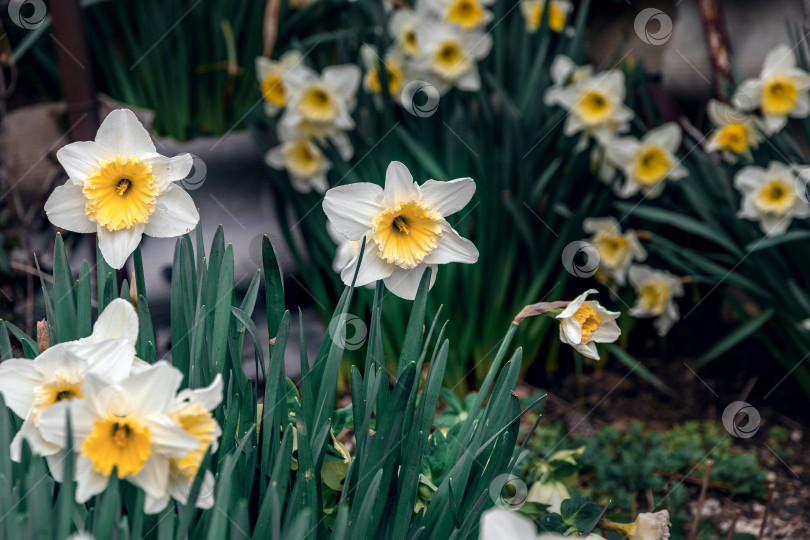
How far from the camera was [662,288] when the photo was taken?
6.64ft

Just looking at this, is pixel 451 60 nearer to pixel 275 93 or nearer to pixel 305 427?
pixel 275 93

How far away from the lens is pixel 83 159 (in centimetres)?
85

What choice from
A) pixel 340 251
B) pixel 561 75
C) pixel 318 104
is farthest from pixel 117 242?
pixel 561 75

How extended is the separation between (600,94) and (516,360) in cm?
136

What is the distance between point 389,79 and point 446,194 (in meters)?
1.36

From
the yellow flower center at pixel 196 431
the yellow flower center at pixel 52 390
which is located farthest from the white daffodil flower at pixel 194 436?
the yellow flower center at pixel 52 390

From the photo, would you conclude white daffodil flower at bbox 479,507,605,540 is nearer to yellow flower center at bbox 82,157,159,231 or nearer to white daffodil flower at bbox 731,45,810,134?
yellow flower center at bbox 82,157,159,231

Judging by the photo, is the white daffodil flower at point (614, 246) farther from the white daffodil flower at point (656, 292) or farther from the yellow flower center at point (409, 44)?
the yellow flower center at point (409, 44)

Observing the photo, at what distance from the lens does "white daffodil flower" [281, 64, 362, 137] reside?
204 centimetres

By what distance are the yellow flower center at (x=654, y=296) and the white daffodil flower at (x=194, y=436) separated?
62.8 inches

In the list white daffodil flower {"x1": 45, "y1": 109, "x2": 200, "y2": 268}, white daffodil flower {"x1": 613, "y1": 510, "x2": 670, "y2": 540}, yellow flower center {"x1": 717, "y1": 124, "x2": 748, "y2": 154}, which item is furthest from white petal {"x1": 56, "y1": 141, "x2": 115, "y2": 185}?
yellow flower center {"x1": 717, "y1": 124, "x2": 748, "y2": 154}

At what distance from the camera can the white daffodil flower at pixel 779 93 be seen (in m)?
1.90

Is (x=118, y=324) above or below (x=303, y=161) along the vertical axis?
above

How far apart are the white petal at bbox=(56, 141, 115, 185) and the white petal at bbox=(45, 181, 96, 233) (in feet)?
0.06
